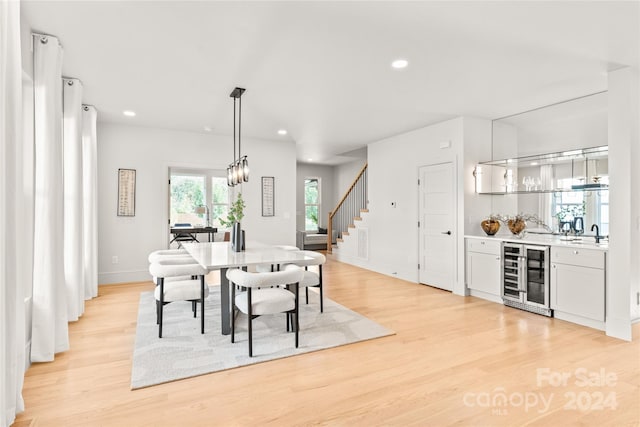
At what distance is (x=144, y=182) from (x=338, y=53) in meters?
4.39

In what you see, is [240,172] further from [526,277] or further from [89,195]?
[526,277]

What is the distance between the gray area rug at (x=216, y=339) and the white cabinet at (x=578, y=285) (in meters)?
2.19

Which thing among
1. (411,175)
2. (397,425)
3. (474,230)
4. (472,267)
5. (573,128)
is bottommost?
(397,425)

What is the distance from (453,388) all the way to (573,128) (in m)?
3.97

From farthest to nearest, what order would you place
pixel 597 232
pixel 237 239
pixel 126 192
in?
pixel 126 192, pixel 597 232, pixel 237 239

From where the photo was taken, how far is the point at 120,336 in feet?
11.1

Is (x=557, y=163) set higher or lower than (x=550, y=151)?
lower

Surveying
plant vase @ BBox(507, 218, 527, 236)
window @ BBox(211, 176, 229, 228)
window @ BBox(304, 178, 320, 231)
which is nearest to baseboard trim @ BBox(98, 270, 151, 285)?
window @ BBox(211, 176, 229, 228)

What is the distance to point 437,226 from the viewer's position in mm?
5691

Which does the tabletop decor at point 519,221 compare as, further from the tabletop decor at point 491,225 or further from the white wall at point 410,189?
the white wall at point 410,189

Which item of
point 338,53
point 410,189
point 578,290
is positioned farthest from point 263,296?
point 410,189

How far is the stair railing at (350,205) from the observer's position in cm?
831

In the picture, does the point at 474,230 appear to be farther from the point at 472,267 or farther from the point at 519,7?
the point at 519,7

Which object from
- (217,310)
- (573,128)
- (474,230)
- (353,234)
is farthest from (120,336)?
(573,128)
